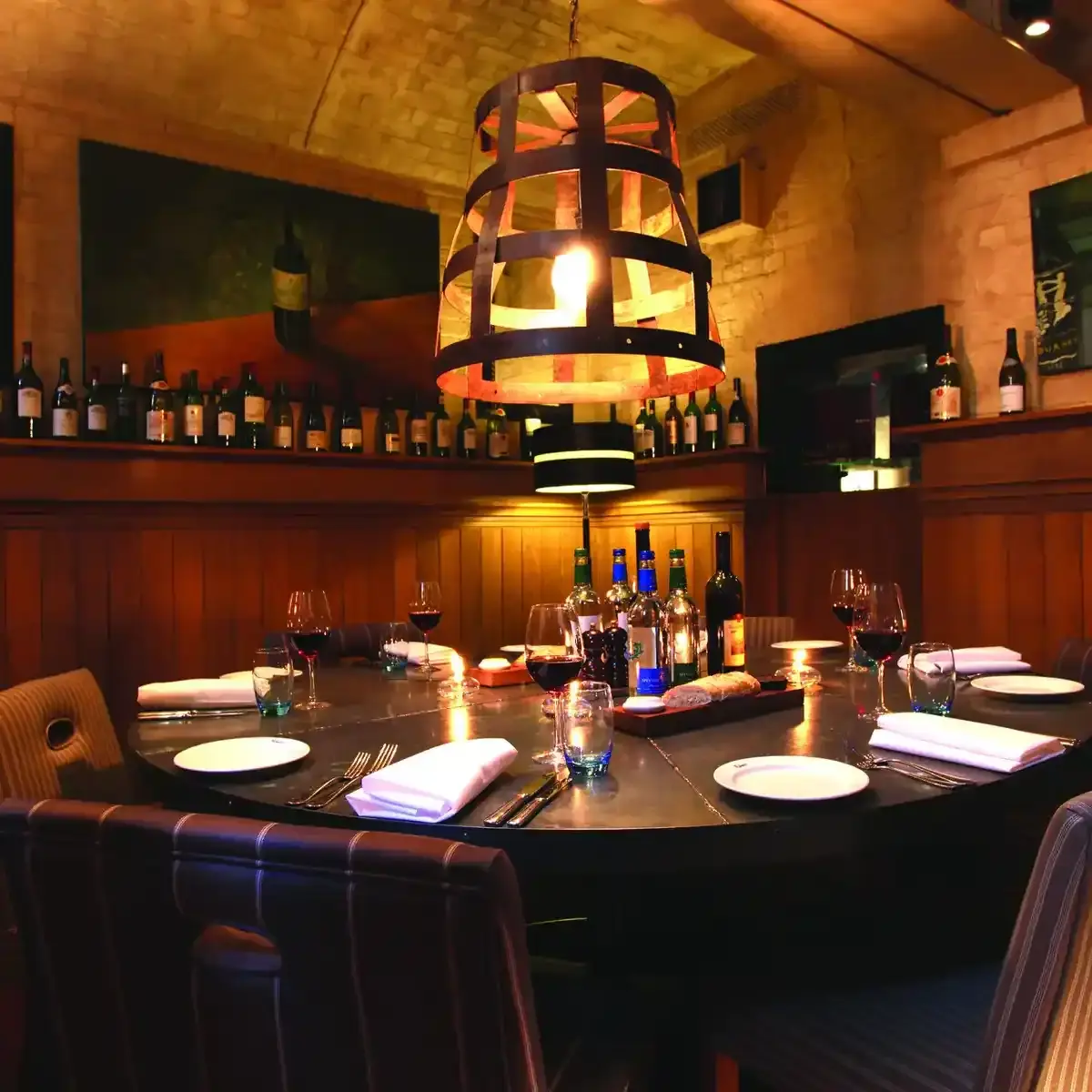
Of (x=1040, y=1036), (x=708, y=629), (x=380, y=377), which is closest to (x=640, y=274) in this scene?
(x=708, y=629)

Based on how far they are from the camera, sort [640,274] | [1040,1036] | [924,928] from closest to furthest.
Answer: [1040,1036]
[924,928]
[640,274]

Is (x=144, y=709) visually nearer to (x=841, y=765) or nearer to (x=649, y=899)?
(x=649, y=899)

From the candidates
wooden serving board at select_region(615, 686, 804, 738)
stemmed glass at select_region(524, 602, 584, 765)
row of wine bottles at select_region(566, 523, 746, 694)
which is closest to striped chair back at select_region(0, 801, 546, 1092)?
stemmed glass at select_region(524, 602, 584, 765)

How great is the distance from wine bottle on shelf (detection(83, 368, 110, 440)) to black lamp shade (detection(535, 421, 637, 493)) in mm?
1731

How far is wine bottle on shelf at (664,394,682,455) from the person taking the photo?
434cm

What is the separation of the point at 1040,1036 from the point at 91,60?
164 inches

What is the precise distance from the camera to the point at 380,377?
4.24m

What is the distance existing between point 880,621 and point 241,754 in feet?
3.79

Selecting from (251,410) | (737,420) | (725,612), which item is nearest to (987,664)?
(725,612)

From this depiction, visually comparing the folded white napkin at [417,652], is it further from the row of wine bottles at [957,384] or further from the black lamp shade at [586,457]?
the row of wine bottles at [957,384]

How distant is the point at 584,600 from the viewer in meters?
2.00

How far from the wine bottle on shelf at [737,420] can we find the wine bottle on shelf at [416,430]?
1479mm

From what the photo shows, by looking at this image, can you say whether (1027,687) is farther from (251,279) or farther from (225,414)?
(251,279)

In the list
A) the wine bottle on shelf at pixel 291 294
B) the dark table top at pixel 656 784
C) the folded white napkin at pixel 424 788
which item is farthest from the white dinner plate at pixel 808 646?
the wine bottle on shelf at pixel 291 294
